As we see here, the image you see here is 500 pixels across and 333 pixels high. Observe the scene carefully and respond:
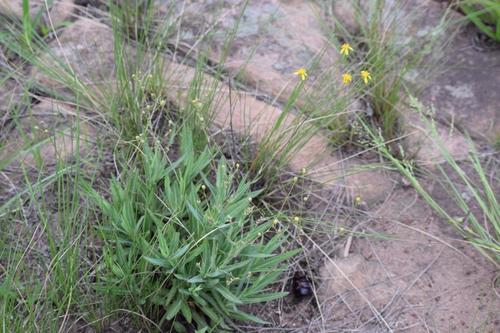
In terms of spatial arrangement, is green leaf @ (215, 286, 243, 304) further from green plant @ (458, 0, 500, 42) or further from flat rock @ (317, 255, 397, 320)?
green plant @ (458, 0, 500, 42)

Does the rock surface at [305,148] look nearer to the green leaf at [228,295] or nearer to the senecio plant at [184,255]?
the senecio plant at [184,255]

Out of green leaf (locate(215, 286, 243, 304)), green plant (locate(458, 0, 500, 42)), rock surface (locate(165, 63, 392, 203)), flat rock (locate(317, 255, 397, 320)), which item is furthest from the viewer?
green plant (locate(458, 0, 500, 42))

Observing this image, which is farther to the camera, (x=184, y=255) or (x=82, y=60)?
(x=82, y=60)

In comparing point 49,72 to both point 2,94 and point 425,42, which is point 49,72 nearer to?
point 2,94

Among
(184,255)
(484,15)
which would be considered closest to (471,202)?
(484,15)

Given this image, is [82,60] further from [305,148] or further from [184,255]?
[184,255]

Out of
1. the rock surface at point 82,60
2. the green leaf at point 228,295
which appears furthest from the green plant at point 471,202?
the rock surface at point 82,60

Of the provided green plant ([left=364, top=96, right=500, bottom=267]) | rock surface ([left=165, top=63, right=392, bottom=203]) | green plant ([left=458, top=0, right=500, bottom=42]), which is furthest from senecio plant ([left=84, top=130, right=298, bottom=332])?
green plant ([left=458, top=0, right=500, bottom=42])
